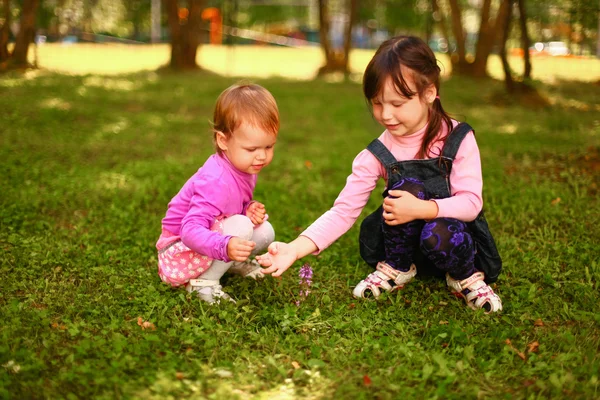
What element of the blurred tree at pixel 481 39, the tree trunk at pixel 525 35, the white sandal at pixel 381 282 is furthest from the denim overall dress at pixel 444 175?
the blurred tree at pixel 481 39

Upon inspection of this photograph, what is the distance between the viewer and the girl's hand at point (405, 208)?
2.73 m

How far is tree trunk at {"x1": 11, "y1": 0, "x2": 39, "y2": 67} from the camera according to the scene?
10531 millimetres

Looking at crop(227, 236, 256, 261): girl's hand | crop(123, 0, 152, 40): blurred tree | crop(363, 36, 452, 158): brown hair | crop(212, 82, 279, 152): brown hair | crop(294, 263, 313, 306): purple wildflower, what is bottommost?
crop(294, 263, 313, 306): purple wildflower

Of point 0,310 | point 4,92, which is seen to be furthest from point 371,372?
point 4,92

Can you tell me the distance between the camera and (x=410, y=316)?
9.52ft

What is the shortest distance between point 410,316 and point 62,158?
158 inches

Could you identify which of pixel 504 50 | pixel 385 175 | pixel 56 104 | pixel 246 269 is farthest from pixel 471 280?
pixel 504 50

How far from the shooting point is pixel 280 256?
2.74 meters

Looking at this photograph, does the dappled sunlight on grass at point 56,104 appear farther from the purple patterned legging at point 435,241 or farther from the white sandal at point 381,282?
the purple patterned legging at point 435,241

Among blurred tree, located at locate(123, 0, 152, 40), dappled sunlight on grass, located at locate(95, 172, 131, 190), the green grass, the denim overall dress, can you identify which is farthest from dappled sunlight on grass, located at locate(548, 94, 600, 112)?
blurred tree, located at locate(123, 0, 152, 40)

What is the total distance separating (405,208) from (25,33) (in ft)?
32.4

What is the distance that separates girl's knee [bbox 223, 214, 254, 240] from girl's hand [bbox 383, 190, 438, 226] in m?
0.66

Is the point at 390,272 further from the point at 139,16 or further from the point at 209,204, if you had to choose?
the point at 139,16

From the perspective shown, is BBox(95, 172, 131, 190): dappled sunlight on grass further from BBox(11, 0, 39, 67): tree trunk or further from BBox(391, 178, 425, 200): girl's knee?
BBox(11, 0, 39, 67): tree trunk
